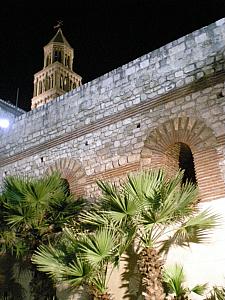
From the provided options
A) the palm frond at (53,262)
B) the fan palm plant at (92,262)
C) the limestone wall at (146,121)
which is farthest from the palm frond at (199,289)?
the palm frond at (53,262)

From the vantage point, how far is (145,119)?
24.1 feet

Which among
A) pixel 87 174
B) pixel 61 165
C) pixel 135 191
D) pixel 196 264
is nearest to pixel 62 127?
pixel 61 165

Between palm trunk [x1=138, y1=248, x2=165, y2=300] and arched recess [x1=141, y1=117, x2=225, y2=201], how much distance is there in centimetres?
154

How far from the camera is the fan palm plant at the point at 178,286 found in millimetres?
5121

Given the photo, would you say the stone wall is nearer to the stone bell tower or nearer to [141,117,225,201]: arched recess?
[141,117,225,201]: arched recess

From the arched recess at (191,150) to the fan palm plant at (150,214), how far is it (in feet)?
1.79

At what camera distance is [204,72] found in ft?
22.2

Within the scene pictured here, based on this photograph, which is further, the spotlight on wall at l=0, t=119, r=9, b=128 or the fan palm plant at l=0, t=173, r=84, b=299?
the spotlight on wall at l=0, t=119, r=9, b=128

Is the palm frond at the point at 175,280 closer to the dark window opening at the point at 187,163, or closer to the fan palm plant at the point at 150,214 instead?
the fan palm plant at the point at 150,214

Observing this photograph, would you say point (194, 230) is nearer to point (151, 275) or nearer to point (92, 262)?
point (151, 275)

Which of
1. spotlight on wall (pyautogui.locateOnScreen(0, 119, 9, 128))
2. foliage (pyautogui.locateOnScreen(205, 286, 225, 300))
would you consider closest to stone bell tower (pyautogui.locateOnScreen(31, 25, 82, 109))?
spotlight on wall (pyautogui.locateOnScreen(0, 119, 9, 128))

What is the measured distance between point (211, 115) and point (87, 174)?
3.09 m

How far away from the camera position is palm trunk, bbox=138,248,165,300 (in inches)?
188

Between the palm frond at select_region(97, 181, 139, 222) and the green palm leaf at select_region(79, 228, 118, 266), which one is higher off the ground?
the palm frond at select_region(97, 181, 139, 222)
